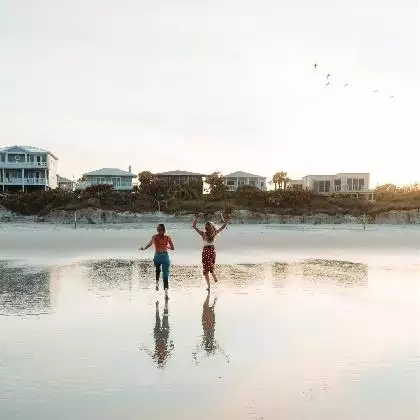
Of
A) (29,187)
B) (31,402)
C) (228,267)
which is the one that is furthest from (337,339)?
(29,187)

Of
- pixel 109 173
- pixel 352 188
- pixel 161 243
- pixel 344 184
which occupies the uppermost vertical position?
pixel 109 173

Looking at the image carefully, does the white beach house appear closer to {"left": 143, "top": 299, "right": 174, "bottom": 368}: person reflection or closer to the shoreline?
the shoreline

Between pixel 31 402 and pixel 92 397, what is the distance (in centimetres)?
58

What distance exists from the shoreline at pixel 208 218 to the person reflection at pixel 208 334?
4614 centimetres

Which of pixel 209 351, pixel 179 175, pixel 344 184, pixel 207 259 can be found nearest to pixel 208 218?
pixel 179 175

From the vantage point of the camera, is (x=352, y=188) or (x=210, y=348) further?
(x=352, y=188)

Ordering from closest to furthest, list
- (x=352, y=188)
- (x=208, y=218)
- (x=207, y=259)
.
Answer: (x=207, y=259) < (x=208, y=218) < (x=352, y=188)

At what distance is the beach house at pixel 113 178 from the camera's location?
85.8 metres

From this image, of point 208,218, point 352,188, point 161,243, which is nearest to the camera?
point 161,243

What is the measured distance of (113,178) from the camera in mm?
86438

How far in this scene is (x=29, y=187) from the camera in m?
78.1

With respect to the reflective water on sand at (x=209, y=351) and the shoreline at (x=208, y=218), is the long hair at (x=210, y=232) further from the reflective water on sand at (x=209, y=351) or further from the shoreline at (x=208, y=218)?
the shoreline at (x=208, y=218)

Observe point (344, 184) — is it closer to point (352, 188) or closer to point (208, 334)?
point (352, 188)

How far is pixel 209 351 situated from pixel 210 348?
15 cm
